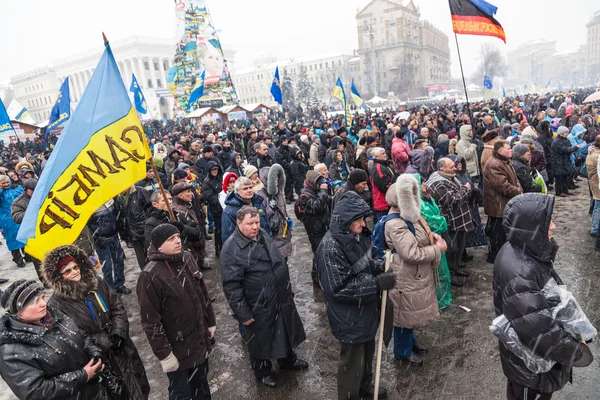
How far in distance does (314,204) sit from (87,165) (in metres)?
2.74

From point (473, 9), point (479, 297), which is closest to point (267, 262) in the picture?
point (479, 297)

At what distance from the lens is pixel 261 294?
11.1 ft

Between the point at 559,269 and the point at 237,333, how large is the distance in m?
4.45

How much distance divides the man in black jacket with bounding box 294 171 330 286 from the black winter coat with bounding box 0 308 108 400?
3078 mm

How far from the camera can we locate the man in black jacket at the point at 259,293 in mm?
3307

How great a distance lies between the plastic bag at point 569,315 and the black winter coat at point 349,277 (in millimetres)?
1127

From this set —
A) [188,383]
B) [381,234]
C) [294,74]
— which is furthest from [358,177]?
[294,74]

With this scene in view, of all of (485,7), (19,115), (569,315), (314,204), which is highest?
(19,115)

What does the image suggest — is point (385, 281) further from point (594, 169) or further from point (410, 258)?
point (594, 169)

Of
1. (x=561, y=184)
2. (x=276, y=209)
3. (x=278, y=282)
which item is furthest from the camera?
(x=561, y=184)

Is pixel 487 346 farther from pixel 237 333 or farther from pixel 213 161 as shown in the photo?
pixel 213 161

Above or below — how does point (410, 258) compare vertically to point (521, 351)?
above

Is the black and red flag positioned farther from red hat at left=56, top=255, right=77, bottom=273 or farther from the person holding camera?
the person holding camera

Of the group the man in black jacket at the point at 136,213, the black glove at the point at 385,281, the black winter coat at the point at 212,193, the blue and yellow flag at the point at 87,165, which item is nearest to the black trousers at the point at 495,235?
the black glove at the point at 385,281
